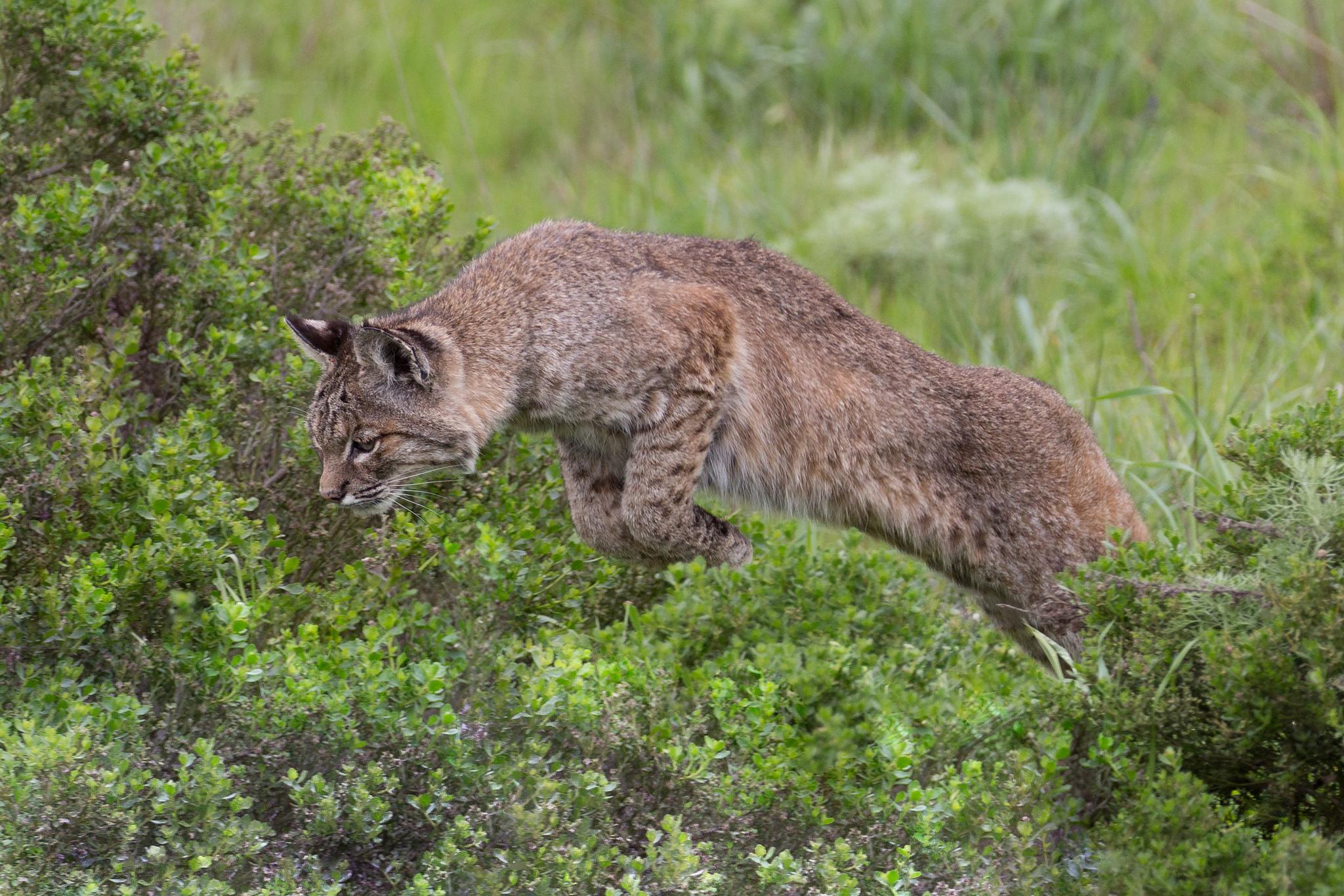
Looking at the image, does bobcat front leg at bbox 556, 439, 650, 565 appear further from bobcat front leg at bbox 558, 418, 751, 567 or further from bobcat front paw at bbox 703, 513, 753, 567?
bobcat front paw at bbox 703, 513, 753, 567

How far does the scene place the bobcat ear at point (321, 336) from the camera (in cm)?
521

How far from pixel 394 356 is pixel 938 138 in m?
6.98

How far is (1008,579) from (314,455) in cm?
252

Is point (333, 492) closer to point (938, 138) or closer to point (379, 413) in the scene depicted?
point (379, 413)

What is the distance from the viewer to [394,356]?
17.0 feet

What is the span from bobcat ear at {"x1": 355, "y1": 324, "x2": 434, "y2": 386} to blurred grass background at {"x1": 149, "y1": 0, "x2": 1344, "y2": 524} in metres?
3.31

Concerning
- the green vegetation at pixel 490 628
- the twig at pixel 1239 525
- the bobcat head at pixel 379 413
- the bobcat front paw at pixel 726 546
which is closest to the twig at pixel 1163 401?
the green vegetation at pixel 490 628

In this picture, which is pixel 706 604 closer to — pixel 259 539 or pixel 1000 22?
pixel 259 539

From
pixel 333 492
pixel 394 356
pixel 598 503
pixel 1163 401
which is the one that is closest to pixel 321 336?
pixel 394 356

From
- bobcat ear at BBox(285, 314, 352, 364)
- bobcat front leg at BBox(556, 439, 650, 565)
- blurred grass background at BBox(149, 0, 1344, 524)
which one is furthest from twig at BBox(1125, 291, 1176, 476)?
bobcat ear at BBox(285, 314, 352, 364)

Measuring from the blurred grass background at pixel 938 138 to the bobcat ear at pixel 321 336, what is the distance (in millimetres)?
3209

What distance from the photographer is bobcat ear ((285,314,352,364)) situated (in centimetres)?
521

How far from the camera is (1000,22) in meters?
11.4

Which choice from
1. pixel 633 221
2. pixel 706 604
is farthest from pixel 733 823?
pixel 633 221
